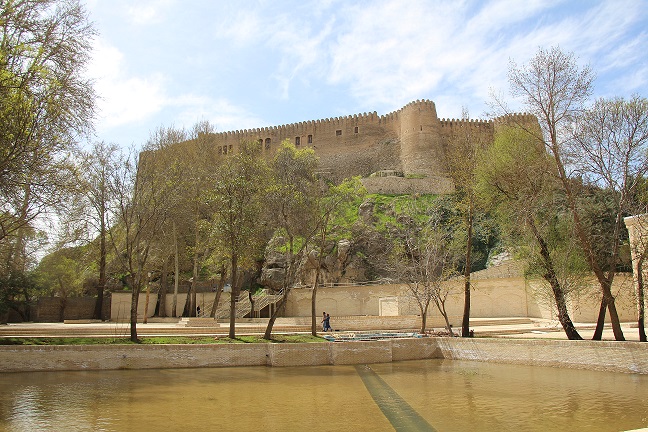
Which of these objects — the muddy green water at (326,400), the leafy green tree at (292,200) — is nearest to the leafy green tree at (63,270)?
the leafy green tree at (292,200)

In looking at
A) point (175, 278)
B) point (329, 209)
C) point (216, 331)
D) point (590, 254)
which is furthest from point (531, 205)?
point (175, 278)

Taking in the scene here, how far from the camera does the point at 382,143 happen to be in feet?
178

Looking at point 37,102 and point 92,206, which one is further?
point 92,206

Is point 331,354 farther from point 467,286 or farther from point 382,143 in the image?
point 382,143

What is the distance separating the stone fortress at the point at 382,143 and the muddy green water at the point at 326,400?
114 ft

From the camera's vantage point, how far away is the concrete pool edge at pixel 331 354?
42.8 feet

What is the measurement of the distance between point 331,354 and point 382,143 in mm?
40895

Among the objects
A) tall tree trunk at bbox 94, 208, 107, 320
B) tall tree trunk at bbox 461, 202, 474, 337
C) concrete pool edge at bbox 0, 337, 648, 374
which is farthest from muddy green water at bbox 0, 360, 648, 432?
tall tree trunk at bbox 94, 208, 107, 320

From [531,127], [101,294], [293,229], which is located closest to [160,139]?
[101,294]

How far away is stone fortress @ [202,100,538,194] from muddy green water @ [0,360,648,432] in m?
34.7

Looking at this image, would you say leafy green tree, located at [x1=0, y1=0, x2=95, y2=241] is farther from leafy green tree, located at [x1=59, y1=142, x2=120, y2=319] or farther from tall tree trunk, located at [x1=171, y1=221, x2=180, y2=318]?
tall tree trunk, located at [x1=171, y1=221, x2=180, y2=318]

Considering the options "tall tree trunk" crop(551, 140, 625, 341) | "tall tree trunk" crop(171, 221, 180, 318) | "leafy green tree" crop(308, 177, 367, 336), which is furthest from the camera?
"tall tree trunk" crop(171, 221, 180, 318)

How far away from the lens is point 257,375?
1351cm

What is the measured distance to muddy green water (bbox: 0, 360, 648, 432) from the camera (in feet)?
26.7
